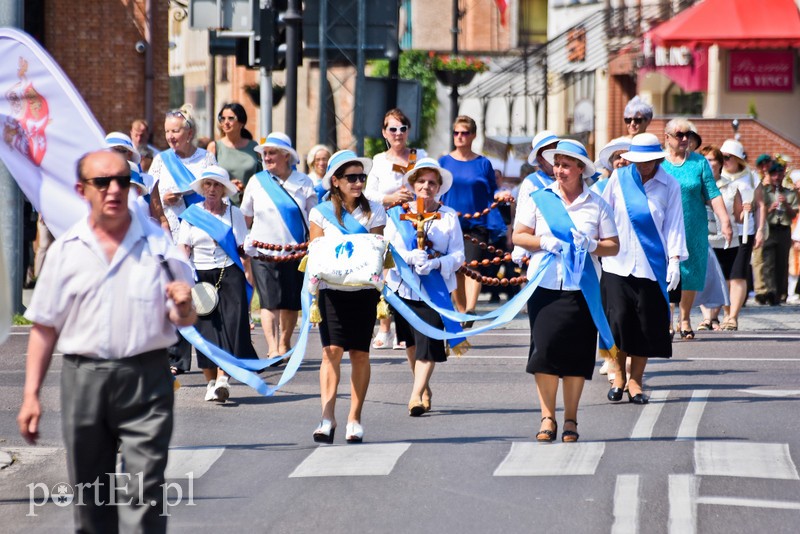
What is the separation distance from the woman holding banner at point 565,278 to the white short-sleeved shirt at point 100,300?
4099mm

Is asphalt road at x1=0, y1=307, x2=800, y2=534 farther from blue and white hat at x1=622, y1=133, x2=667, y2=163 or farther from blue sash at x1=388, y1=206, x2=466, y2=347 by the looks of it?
blue and white hat at x1=622, y1=133, x2=667, y2=163

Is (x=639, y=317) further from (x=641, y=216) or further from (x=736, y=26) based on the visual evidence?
(x=736, y=26)

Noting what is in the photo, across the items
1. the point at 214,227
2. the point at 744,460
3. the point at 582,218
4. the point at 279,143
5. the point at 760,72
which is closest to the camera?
the point at 744,460

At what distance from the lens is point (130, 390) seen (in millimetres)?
6344

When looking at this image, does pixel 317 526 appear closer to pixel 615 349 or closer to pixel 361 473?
pixel 361 473

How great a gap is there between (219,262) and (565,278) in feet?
10.1

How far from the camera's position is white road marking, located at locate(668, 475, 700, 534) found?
758 cm

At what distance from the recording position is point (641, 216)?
1185cm

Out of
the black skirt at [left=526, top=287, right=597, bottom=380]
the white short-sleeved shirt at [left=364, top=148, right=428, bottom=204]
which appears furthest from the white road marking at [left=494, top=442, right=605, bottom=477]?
the white short-sleeved shirt at [left=364, top=148, right=428, bottom=204]

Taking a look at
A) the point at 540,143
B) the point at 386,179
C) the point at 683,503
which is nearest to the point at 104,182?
the point at 683,503

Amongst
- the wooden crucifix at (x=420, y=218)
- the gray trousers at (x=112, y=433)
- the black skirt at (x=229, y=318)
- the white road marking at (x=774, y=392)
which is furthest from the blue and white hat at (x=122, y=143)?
the gray trousers at (x=112, y=433)

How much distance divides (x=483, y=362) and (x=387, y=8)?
5.46m

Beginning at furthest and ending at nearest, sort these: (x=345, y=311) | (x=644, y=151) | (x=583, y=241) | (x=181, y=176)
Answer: (x=181, y=176) < (x=644, y=151) < (x=583, y=241) < (x=345, y=311)

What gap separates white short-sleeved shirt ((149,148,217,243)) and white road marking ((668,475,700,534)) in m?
5.23
